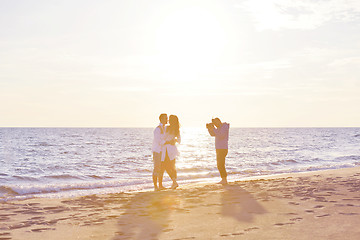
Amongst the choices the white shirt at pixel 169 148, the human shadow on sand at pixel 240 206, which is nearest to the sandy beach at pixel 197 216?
the human shadow on sand at pixel 240 206

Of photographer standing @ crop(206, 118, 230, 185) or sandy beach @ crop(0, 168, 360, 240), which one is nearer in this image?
sandy beach @ crop(0, 168, 360, 240)

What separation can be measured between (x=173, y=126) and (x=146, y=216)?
4206 mm

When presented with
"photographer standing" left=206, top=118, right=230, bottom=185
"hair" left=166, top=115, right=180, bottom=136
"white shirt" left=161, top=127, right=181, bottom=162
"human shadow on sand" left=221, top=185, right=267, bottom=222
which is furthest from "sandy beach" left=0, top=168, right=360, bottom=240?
"photographer standing" left=206, top=118, right=230, bottom=185

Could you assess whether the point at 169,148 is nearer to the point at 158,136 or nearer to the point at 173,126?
the point at 158,136

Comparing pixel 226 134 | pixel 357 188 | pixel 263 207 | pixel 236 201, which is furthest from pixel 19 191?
pixel 357 188

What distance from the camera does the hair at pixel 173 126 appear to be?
→ 35.6 ft

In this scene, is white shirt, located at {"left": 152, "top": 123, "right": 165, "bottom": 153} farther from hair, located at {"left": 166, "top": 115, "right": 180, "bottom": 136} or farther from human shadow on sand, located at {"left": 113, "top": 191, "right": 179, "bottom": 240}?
human shadow on sand, located at {"left": 113, "top": 191, "right": 179, "bottom": 240}

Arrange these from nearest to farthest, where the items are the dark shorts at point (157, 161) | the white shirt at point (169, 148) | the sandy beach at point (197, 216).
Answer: the sandy beach at point (197, 216) → the white shirt at point (169, 148) → the dark shorts at point (157, 161)

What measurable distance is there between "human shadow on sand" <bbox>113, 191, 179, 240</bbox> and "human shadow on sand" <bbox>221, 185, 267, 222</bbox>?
1.08m

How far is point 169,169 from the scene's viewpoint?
11.3 m

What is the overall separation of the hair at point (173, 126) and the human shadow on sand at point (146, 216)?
1.92 m

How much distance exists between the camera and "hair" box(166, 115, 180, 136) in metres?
10.9

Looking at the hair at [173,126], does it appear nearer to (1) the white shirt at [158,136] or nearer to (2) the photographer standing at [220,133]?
(1) the white shirt at [158,136]

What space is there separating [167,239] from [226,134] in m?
6.91
